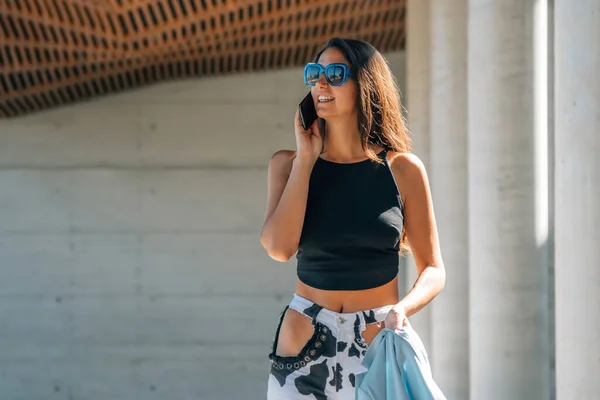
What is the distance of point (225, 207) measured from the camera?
7.81m

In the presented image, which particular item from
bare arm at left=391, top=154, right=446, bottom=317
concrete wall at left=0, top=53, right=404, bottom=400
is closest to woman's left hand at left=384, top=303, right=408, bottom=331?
bare arm at left=391, top=154, right=446, bottom=317

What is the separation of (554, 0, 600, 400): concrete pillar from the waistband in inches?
46.3

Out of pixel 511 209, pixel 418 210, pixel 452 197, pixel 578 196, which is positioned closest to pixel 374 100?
pixel 418 210

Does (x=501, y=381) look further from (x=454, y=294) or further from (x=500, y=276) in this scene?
(x=454, y=294)

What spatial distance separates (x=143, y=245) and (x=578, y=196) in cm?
491

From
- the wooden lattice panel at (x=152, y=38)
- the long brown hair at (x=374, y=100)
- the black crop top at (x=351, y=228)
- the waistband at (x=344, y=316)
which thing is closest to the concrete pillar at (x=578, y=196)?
the long brown hair at (x=374, y=100)

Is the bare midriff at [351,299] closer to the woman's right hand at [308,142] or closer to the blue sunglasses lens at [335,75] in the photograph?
the woman's right hand at [308,142]

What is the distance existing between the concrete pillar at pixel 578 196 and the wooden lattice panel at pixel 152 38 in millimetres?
3393

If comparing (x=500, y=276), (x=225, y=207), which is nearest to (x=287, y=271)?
(x=225, y=207)

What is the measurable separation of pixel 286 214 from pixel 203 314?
5.38 metres

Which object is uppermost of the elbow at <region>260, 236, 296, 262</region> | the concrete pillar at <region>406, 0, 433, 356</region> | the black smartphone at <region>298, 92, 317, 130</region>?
the concrete pillar at <region>406, 0, 433, 356</region>

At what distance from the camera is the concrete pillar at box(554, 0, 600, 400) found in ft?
10.9

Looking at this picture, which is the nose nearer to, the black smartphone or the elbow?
the black smartphone

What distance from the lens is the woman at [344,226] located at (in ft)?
8.02
